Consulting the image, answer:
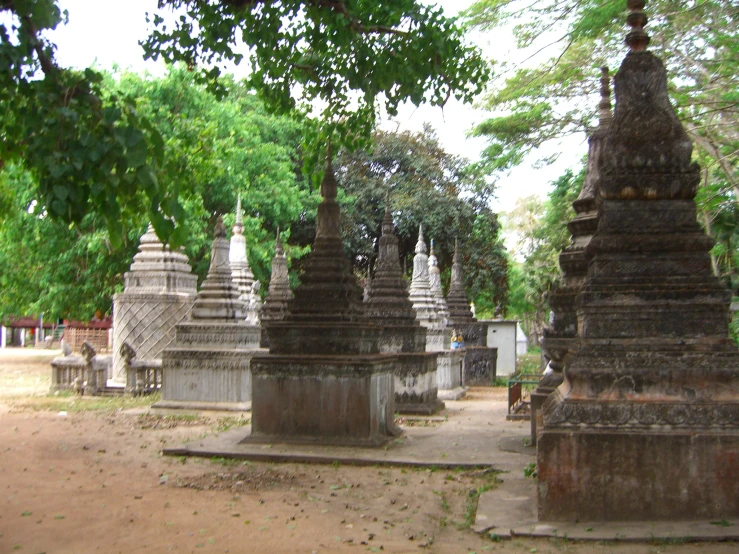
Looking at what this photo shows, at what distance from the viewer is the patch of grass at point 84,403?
15.8 meters

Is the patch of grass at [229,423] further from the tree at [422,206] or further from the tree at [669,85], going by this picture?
the tree at [422,206]

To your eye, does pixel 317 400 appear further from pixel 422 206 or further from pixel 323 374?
pixel 422 206

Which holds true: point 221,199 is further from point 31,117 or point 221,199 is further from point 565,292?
point 31,117

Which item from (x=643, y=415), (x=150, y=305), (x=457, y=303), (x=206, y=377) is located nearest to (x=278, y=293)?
(x=150, y=305)

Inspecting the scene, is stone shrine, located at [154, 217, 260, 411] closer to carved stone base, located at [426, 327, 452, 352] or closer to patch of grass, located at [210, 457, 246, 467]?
carved stone base, located at [426, 327, 452, 352]

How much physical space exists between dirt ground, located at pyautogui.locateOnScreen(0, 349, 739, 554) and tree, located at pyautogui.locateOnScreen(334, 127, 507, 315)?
78.6ft

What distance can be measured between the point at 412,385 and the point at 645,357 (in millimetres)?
8822

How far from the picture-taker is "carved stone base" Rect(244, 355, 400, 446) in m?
10.5

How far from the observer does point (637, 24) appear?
7.09m

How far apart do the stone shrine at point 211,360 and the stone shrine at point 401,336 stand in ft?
8.17

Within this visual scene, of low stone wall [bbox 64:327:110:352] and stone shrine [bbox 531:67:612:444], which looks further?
low stone wall [bbox 64:327:110:352]

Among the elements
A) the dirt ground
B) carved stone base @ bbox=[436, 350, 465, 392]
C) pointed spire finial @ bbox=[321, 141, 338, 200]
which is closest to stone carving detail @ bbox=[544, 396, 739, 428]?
the dirt ground

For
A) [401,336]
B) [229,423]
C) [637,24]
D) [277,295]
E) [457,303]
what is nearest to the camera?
[637,24]

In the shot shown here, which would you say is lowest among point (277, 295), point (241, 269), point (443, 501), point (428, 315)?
point (443, 501)
